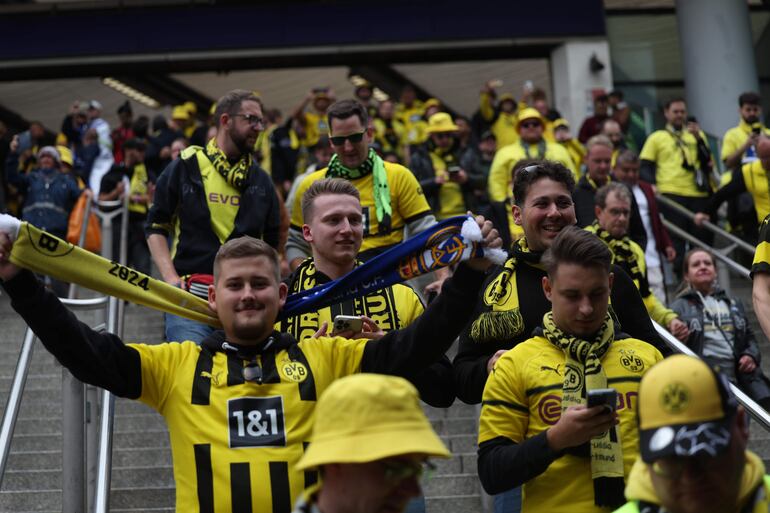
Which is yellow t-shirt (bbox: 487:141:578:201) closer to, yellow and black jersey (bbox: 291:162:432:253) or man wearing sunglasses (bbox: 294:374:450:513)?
yellow and black jersey (bbox: 291:162:432:253)

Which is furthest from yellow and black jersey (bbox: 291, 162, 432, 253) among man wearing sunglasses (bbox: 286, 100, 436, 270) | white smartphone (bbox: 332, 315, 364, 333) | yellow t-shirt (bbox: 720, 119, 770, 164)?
yellow t-shirt (bbox: 720, 119, 770, 164)

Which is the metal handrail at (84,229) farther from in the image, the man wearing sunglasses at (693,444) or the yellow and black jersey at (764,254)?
the man wearing sunglasses at (693,444)

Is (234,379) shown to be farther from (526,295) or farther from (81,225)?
(81,225)

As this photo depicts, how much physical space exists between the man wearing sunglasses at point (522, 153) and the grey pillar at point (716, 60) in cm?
645

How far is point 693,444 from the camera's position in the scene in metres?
2.93

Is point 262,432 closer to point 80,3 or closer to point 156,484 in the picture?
point 156,484

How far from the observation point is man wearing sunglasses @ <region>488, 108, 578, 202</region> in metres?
11.4

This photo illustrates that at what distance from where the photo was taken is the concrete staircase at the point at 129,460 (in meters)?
7.50

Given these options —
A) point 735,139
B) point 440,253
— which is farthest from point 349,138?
point 735,139

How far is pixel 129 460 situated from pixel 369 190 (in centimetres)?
253

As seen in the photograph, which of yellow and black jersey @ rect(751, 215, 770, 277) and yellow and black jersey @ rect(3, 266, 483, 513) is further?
yellow and black jersey @ rect(751, 215, 770, 277)

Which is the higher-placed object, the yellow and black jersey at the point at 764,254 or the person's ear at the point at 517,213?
the person's ear at the point at 517,213

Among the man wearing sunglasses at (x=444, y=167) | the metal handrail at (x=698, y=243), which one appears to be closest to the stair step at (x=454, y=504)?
the metal handrail at (x=698, y=243)

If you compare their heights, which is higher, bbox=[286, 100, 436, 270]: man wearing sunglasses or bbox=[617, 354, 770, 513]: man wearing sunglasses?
bbox=[286, 100, 436, 270]: man wearing sunglasses
